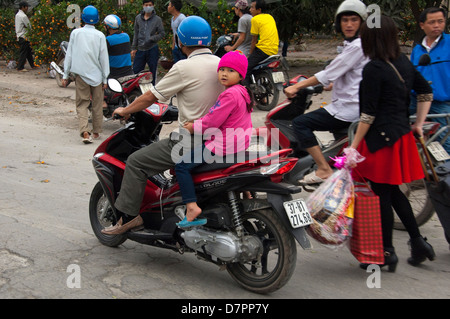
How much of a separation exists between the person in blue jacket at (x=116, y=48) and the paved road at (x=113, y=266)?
11.7 ft

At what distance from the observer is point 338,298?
13.1 ft

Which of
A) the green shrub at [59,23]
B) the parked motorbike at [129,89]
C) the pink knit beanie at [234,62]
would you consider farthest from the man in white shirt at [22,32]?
the pink knit beanie at [234,62]

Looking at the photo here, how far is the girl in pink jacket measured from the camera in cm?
401

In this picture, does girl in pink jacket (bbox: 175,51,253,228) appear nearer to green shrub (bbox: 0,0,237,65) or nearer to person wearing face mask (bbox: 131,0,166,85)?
person wearing face mask (bbox: 131,0,166,85)

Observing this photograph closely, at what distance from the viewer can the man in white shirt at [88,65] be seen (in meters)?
8.79

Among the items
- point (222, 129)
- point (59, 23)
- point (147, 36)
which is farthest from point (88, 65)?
point (59, 23)

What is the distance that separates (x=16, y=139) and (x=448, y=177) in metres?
6.74

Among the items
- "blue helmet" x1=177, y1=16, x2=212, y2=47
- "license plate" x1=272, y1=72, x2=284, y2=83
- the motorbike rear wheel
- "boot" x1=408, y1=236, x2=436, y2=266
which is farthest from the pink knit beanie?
"license plate" x1=272, y1=72, x2=284, y2=83

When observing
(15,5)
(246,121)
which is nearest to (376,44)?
→ (246,121)

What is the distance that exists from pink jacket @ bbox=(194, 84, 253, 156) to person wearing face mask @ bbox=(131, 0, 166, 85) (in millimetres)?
7424

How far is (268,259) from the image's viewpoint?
4082 millimetres

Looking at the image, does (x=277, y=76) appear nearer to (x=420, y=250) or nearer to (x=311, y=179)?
(x=311, y=179)

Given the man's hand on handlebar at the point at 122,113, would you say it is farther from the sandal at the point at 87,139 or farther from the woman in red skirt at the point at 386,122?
the sandal at the point at 87,139

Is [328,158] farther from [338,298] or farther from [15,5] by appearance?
[15,5]
